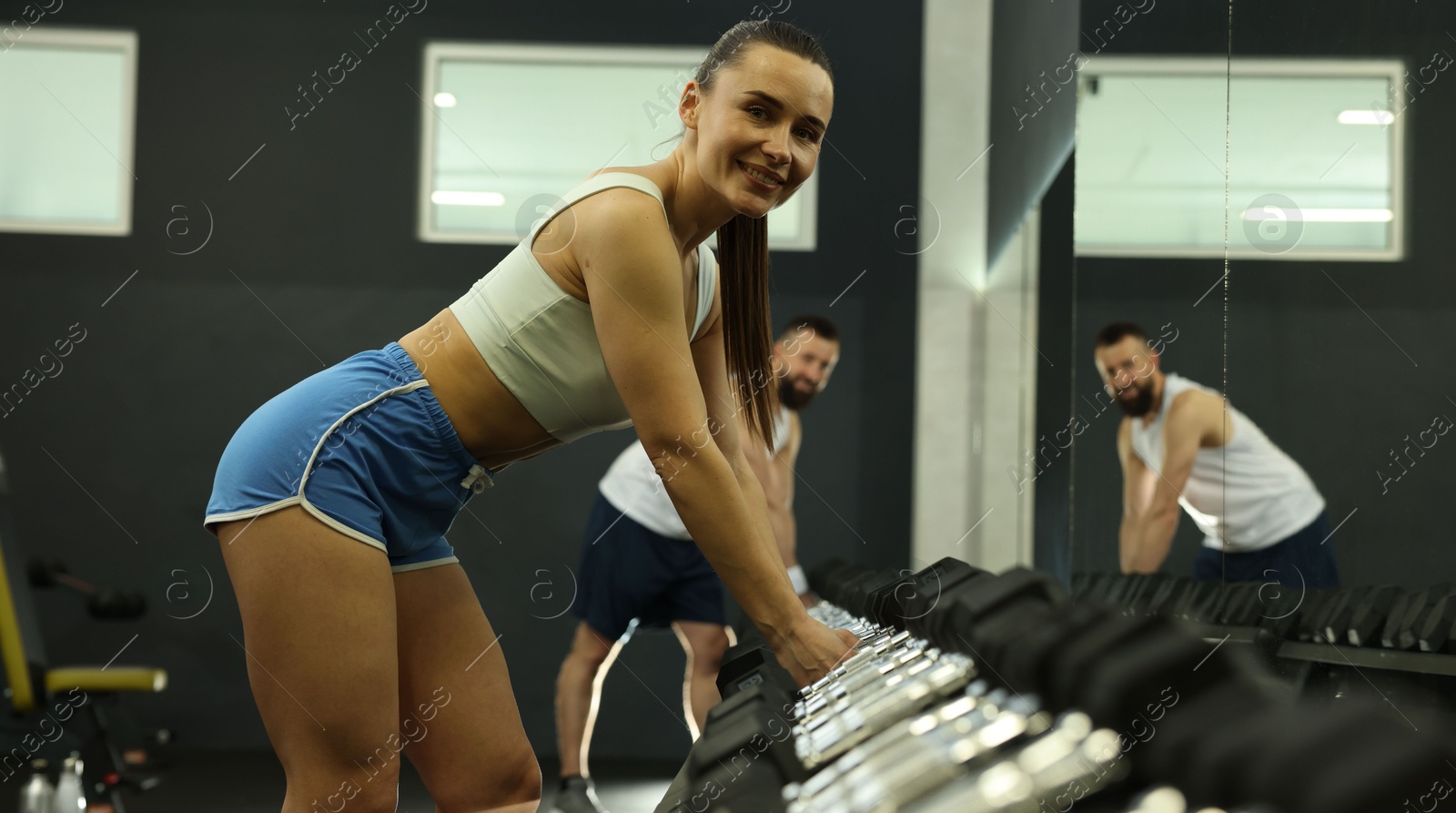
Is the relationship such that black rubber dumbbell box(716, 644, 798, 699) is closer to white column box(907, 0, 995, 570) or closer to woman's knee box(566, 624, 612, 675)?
woman's knee box(566, 624, 612, 675)

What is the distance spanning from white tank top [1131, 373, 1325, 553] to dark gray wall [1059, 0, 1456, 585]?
43 millimetres

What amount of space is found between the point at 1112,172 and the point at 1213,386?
98 cm

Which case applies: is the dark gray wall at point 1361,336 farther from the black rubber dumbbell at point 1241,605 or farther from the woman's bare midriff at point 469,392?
the woman's bare midriff at point 469,392

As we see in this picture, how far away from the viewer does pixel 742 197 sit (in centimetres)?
117

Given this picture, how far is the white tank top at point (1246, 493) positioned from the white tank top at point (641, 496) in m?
1.42

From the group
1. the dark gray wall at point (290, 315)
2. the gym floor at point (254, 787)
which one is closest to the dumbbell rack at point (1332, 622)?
the gym floor at point (254, 787)

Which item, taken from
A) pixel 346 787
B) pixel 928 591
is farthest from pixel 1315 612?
pixel 346 787

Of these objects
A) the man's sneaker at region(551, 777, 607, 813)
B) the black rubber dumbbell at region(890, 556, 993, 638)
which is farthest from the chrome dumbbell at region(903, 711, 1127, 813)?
the man's sneaker at region(551, 777, 607, 813)

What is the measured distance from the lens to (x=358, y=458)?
3.88 feet

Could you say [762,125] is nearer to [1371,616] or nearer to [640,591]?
[1371,616]

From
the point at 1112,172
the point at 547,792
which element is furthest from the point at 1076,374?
the point at 547,792

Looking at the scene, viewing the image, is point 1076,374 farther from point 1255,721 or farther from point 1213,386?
point 1255,721

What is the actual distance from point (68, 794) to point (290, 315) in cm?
253

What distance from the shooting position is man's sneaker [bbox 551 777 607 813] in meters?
3.21
